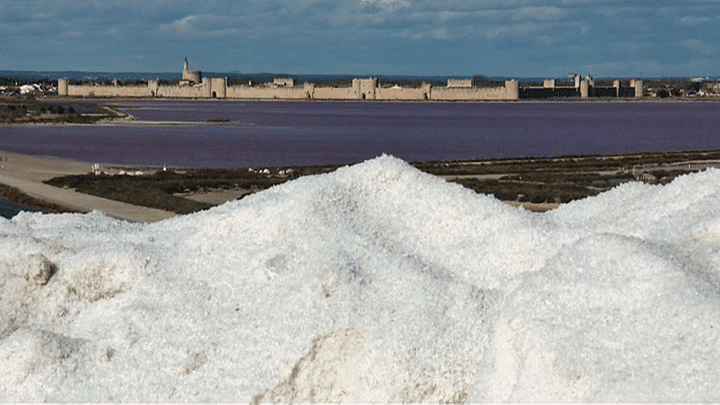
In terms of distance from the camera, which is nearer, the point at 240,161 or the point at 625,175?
the point at 625,175

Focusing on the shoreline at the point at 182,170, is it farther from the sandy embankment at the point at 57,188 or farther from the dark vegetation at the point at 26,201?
the dark vegetation at the point at 26,201

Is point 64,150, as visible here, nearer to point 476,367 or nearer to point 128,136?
point 128,136

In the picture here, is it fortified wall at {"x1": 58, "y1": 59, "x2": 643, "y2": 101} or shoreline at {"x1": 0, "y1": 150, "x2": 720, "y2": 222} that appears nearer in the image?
shoreline at {"x1": 0, "y1": 150, "x2": 720, "y2": 222}

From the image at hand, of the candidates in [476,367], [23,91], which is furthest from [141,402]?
[23,91]

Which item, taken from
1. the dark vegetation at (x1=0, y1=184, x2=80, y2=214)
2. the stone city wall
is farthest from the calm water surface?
the stone city wall

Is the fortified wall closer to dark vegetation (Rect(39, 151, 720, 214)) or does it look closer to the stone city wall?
the stone city wall

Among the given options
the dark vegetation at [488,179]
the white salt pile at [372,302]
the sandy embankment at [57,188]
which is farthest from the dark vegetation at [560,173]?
the white salt pile at [372,302]

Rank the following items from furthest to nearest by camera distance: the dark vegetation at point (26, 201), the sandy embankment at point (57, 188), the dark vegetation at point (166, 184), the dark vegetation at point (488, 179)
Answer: the dark vegetation at point (488, 179) < the dark vegetation at point (166, 184) < the dark vegetation at point (26, 201) < the sandy embankment at point (57, 188)
